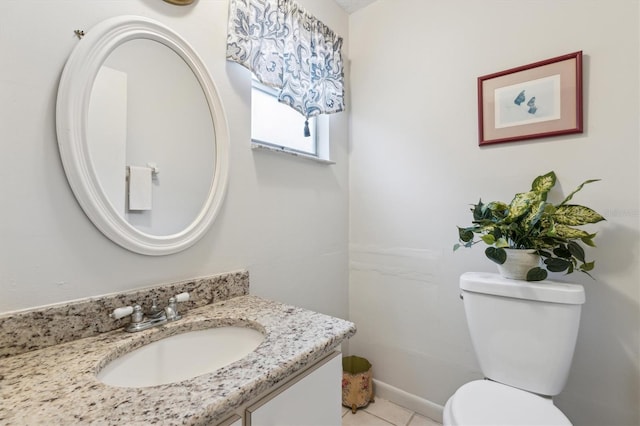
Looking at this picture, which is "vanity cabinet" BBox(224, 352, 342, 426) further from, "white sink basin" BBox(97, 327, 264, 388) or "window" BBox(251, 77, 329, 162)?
"window" BBox(251, 77, 329, 162)

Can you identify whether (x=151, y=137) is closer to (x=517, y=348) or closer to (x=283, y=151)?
(x=283, y=151)

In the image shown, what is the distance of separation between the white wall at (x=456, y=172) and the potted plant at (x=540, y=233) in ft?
0.49

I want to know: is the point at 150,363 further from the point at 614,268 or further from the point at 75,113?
the point at 614,268

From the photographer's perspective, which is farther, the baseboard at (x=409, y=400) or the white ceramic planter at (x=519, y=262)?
the baseboard at (x=409, y=400)

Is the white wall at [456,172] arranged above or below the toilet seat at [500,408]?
above

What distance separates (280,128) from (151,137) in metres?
0.71

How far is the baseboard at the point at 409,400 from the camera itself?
1.51m

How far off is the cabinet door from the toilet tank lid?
2.26 ft

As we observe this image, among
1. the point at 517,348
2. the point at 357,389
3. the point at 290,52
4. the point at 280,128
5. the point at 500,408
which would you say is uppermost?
the point at 290,52

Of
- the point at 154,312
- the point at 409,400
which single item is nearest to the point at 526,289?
the point at 409,400

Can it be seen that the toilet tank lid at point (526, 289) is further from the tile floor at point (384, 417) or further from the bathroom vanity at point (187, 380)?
the tile floor at point (384, 417)

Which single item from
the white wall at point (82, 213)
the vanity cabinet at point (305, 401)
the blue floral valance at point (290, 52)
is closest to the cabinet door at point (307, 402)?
the vanity cabinet at point (305, 401)

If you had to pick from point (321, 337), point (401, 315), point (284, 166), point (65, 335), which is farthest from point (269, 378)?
point (401, 315)

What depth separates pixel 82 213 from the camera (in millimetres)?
774
